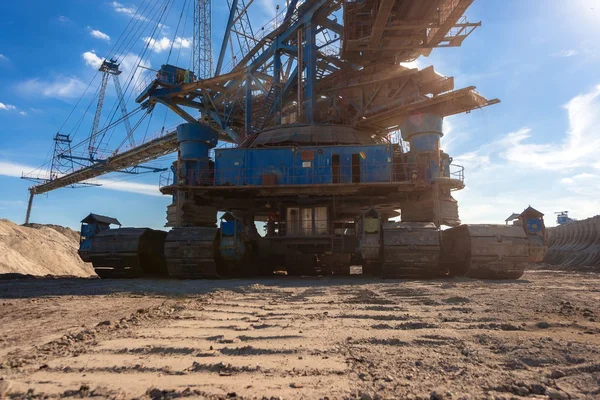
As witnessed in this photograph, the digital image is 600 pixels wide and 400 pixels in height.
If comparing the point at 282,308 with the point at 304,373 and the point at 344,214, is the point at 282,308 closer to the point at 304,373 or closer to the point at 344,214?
the point at 304,373

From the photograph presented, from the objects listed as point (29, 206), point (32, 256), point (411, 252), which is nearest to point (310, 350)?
point (411, 252)

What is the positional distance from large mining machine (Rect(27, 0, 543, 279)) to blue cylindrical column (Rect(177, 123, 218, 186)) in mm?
53

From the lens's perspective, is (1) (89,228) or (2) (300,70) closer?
(1) (89,228)

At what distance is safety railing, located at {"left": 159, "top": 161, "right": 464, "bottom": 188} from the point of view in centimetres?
1517

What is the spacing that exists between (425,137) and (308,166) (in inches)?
199

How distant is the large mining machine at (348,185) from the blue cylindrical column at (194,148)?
0.17ft

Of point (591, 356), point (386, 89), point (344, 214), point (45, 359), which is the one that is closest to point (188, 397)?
Result: point (45, 359)

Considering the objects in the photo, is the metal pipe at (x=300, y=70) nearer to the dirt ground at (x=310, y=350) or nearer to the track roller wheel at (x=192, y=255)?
the track roller wheel at (x=192, y=255)

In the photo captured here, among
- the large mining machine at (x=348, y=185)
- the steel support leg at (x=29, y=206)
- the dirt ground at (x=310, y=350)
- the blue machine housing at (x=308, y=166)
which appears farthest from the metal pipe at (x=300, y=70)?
the steel support leg at (x=29, y=206)

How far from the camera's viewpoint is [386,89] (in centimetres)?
1778

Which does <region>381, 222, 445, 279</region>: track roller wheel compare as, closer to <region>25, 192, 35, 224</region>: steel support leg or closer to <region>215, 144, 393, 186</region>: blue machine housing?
<region>215, 144, 393, 186</region>: blue machine housing

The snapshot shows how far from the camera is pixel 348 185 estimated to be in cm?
1462

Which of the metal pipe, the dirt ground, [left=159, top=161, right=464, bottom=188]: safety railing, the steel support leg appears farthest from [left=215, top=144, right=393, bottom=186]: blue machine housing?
the steel support leg

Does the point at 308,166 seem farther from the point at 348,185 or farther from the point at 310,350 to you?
the point at 310,350
